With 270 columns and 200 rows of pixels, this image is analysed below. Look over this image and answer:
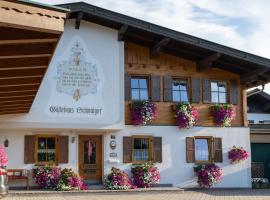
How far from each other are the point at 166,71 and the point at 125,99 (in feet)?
6.12

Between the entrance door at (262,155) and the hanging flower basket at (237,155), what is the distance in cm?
291

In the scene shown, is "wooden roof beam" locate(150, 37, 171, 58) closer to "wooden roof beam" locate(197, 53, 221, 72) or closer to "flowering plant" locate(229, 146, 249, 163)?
"wooden roof beam" locate(197, 53, 221, 72)

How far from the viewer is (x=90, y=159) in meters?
16.4

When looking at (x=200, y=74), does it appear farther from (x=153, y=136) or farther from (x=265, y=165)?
(x=265, y=165)

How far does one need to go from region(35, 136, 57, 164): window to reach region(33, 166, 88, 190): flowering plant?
0.54 meters

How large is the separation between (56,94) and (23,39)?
10.9m

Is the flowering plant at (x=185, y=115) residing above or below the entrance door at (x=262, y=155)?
above

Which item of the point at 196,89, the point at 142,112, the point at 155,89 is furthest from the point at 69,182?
the point at 196,89

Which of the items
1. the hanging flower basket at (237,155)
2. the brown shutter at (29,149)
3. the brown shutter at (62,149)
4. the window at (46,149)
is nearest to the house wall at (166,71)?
the hanging flower basket at (237,155)

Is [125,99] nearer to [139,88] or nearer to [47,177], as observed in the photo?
[139,88]

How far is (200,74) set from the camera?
1761 centimetres

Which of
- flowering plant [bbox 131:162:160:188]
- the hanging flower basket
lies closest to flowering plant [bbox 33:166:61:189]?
flowering plant [bbox 131:162:160:188]

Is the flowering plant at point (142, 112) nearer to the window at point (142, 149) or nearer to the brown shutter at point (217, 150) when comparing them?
the window at point (142, 149)

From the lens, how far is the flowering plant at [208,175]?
16.6 meters
